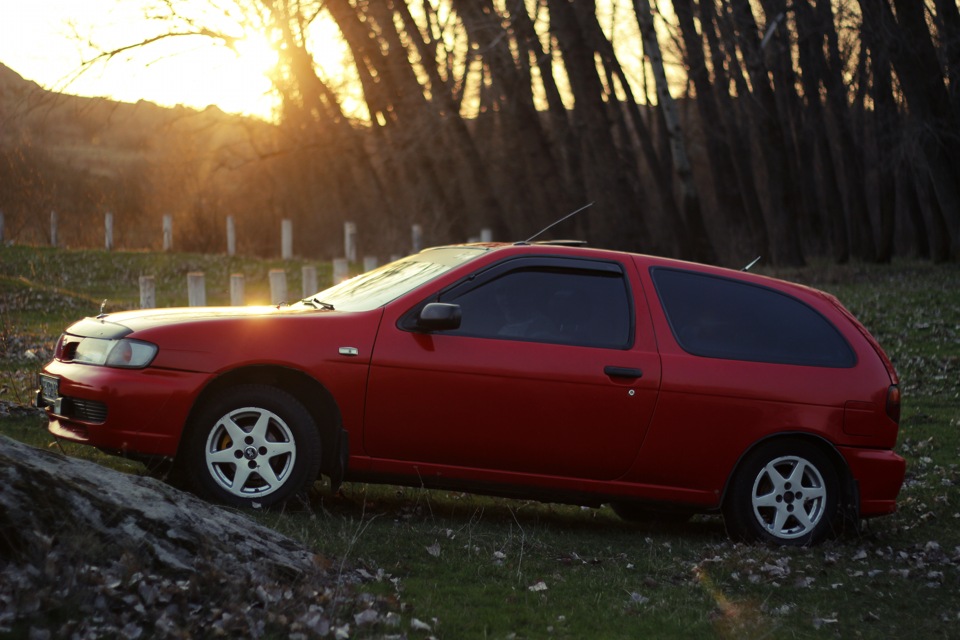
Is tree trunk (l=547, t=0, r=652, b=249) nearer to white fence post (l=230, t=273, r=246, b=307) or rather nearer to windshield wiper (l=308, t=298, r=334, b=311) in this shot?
white fence post (l=230, t=273, r=246, b=307)

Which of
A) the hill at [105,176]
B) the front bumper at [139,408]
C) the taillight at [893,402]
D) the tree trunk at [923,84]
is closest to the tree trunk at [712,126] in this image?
the tree trunk at [923,84]

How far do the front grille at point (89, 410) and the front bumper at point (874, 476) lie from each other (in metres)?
4.43

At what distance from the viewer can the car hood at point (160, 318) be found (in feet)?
25.0

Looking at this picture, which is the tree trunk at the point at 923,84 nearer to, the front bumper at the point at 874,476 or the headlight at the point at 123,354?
the front bumper at the point at 874,476

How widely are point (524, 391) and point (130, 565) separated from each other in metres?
2.95

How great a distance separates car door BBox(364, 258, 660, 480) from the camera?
7645mm

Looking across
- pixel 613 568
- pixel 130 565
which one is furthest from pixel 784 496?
pixel 130 565

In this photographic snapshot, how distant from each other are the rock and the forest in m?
16.2

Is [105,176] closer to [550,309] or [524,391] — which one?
[550,309]

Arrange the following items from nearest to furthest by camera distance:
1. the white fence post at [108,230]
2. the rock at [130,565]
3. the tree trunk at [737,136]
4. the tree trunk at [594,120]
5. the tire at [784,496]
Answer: the rock at [130,565], the tire at [784,496], the tree trunk at [594,120], the tree trunk at [737,136], the white fence post at [108,230]

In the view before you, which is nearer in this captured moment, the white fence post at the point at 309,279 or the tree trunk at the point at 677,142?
the white fence post at the point at 309,279

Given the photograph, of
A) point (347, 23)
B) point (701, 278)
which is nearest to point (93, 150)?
point (347, 23)

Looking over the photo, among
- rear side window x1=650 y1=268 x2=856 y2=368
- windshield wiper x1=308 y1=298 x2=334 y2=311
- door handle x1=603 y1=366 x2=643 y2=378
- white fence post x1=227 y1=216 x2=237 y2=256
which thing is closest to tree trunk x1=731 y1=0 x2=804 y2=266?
white fence post x1=227 y1=216 x2=237 y2=256

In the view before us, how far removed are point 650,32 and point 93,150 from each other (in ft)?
104
